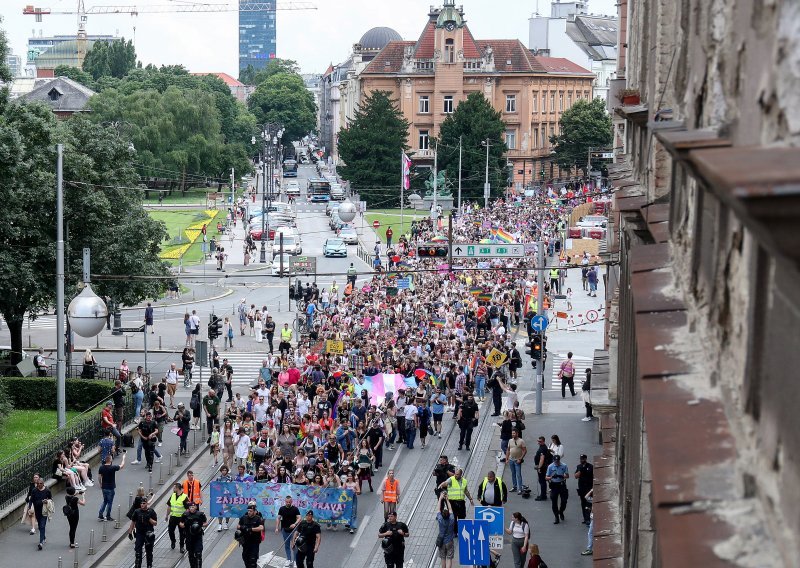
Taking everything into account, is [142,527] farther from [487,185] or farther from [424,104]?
[424,104]

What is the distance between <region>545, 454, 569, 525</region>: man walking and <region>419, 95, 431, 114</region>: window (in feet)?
328

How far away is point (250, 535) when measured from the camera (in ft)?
69.6

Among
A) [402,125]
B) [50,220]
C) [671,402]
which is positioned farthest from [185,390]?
[402,125]

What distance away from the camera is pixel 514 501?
2659 cm

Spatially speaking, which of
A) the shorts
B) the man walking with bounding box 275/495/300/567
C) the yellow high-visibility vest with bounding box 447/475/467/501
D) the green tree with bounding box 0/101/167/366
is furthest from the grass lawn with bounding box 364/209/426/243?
the shorts

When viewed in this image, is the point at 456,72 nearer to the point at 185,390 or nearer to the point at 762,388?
the point at 185,390

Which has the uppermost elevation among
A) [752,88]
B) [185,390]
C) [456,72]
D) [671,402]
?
[456,72]

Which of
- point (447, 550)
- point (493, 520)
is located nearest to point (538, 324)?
point (447, 550)

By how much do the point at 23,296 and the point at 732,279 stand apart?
1425 inches

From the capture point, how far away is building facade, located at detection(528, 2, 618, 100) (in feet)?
473

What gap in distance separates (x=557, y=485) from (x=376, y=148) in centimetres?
8619

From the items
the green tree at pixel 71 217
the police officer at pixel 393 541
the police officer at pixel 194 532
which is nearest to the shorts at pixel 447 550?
the police officer at pixel 393 541

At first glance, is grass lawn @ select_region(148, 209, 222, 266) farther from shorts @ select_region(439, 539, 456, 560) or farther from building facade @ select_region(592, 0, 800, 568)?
building facade @ select_region(592, 0, 800, 568)

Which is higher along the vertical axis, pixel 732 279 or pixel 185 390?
pixel 732 279
